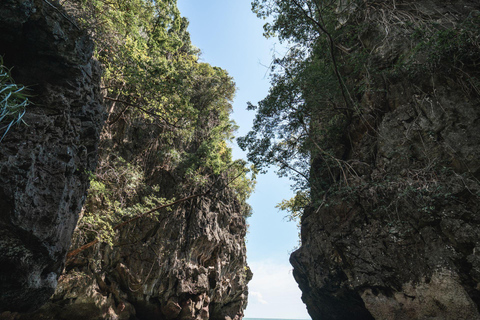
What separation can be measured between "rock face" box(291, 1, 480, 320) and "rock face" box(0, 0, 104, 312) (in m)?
6.12

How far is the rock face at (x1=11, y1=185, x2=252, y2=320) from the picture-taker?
7.58 metres

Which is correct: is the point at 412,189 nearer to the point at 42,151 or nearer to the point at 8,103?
the point at 42,151

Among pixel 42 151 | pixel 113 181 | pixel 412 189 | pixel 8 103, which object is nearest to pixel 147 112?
pixel 42 151

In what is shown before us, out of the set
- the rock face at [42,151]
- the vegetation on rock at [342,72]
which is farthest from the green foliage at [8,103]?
the vegetation on rock at [342,72]

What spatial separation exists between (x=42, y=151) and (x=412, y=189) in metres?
7.95

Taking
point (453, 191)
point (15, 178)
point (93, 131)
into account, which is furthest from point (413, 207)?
point (15, 178)

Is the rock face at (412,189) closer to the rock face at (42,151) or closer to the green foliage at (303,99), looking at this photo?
the green foliage at (303,99)

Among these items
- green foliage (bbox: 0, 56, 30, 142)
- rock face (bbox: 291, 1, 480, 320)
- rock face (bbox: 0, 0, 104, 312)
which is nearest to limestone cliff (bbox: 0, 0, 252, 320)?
rock face (bbox: 0, 0, 104, 312)

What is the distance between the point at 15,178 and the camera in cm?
248

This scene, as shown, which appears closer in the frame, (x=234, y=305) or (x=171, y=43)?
(x=171, y=43)

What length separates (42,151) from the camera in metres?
2.83

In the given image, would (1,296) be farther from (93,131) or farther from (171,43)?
(171,43)

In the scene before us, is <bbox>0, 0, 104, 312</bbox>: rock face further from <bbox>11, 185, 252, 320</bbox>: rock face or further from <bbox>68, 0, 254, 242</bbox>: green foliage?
<bbox>11, 185, 252, 320</bbox>: rock face

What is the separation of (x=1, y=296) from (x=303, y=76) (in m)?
8.92
